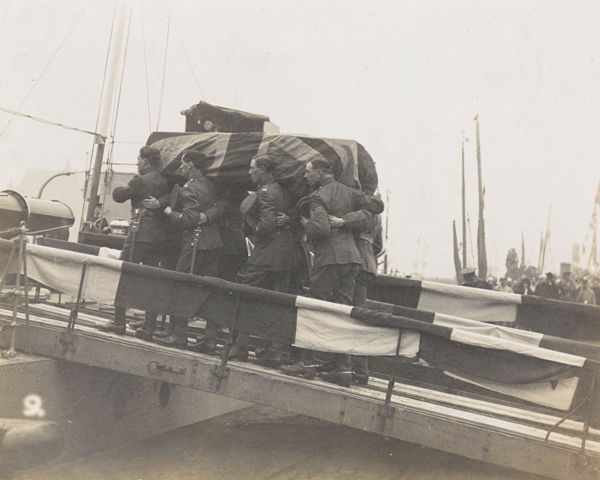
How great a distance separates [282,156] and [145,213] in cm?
154

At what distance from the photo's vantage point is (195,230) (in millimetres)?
5613

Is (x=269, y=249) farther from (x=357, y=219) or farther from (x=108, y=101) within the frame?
(x=108, y=101)

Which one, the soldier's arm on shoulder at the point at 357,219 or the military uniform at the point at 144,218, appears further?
the military uniform at the point at 144,218

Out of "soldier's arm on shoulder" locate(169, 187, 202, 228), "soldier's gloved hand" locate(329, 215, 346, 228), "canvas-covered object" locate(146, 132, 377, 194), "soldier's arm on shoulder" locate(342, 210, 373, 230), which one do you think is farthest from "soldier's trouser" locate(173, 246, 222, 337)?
"soldier's arm on shoulder" locate(342, 210, 373, 230)

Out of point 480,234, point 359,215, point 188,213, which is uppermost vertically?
point 480,234

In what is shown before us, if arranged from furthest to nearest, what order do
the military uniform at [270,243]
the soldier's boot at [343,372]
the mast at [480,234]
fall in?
the mast at [480,234] → the military uniform at [270,243] → the soldier's boot at [343,372]

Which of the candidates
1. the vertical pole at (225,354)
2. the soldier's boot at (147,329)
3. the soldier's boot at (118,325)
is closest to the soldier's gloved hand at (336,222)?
the vertical pole at (225,354)

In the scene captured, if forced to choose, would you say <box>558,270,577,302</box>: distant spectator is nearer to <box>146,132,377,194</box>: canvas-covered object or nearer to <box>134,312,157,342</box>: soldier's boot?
<box>146,132,377,194</box>: canvas-covered object

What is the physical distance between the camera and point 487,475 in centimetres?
452

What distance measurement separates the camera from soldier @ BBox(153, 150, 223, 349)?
18.2 feet

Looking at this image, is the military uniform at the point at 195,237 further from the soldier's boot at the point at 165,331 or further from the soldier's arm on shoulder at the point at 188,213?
the soldier's boot at the point at 165,331

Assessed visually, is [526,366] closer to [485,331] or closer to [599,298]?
[485,331]

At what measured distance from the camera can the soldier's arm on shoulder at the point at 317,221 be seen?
4.99 meters

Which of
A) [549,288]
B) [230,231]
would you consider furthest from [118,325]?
[549,288]
